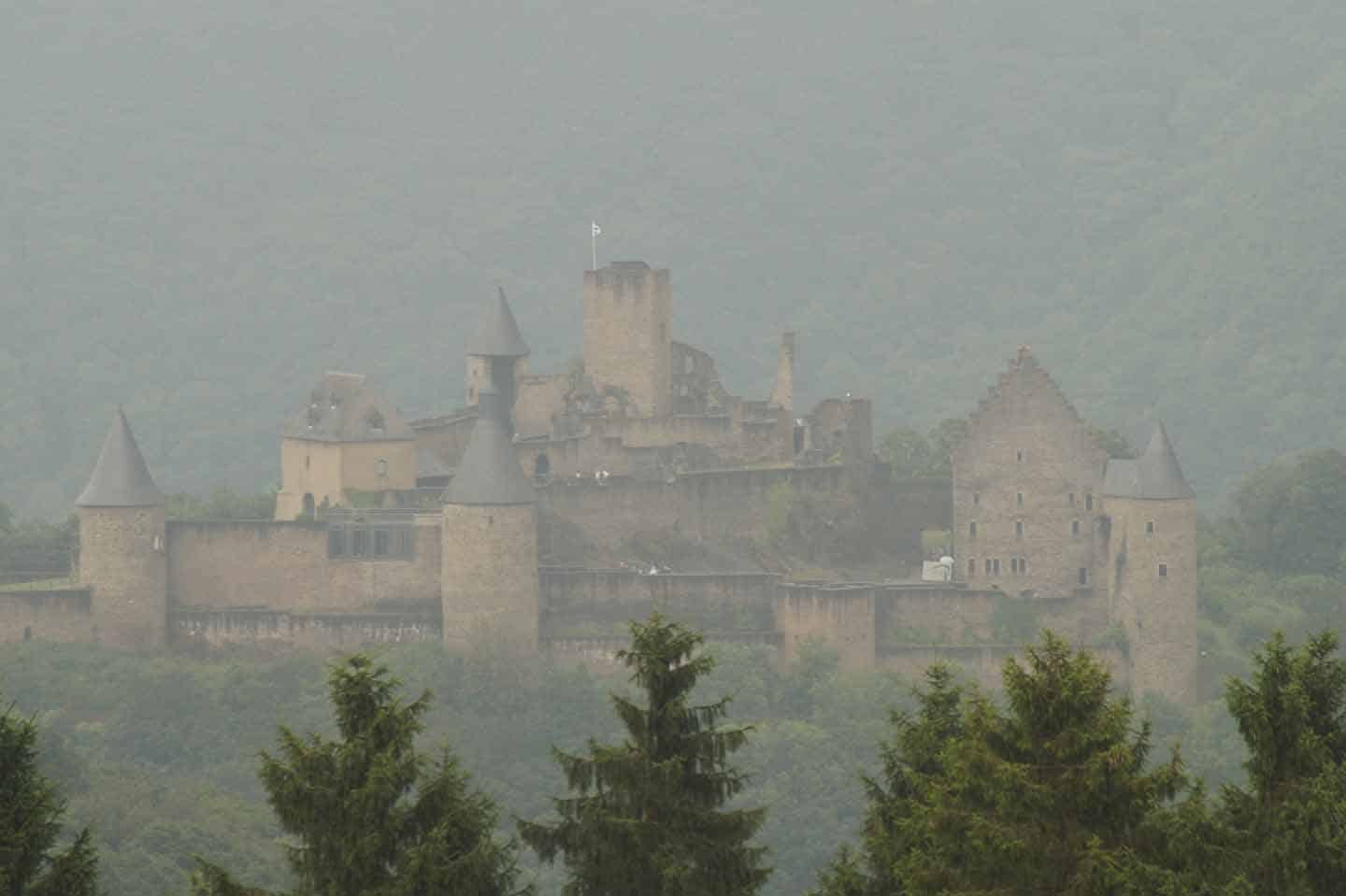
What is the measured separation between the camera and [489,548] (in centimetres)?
5388

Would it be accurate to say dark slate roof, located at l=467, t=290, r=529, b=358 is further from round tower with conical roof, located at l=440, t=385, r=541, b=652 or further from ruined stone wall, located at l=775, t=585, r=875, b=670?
ruined stone wall, located at l=775, t=585, r=875, b=670

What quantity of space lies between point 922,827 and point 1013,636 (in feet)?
113

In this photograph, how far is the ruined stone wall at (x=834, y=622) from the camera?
178 feet

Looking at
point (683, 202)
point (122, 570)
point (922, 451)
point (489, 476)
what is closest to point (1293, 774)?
point (489, 476)

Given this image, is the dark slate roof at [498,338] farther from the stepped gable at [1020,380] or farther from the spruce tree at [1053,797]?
the spruce tree at [1053,797]

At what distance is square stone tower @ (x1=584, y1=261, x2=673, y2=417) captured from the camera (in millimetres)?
60406

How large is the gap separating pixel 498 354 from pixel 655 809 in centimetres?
3888

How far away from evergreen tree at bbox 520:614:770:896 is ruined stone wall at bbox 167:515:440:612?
33694mm

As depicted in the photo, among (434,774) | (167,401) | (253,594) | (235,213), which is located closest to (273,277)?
(235,213)

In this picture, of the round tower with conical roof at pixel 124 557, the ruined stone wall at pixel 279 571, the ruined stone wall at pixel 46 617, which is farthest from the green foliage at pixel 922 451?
the ruined stone wall at pixel 46 617

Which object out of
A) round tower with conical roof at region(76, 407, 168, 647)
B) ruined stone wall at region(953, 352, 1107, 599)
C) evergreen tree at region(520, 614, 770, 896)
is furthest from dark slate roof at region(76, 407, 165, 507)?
evergreen tree at region(520, 614, 770, 896)

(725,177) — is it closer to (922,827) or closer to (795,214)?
(795,214)

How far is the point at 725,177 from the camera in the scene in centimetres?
12312

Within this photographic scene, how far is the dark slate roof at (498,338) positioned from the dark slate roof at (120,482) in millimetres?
6697
